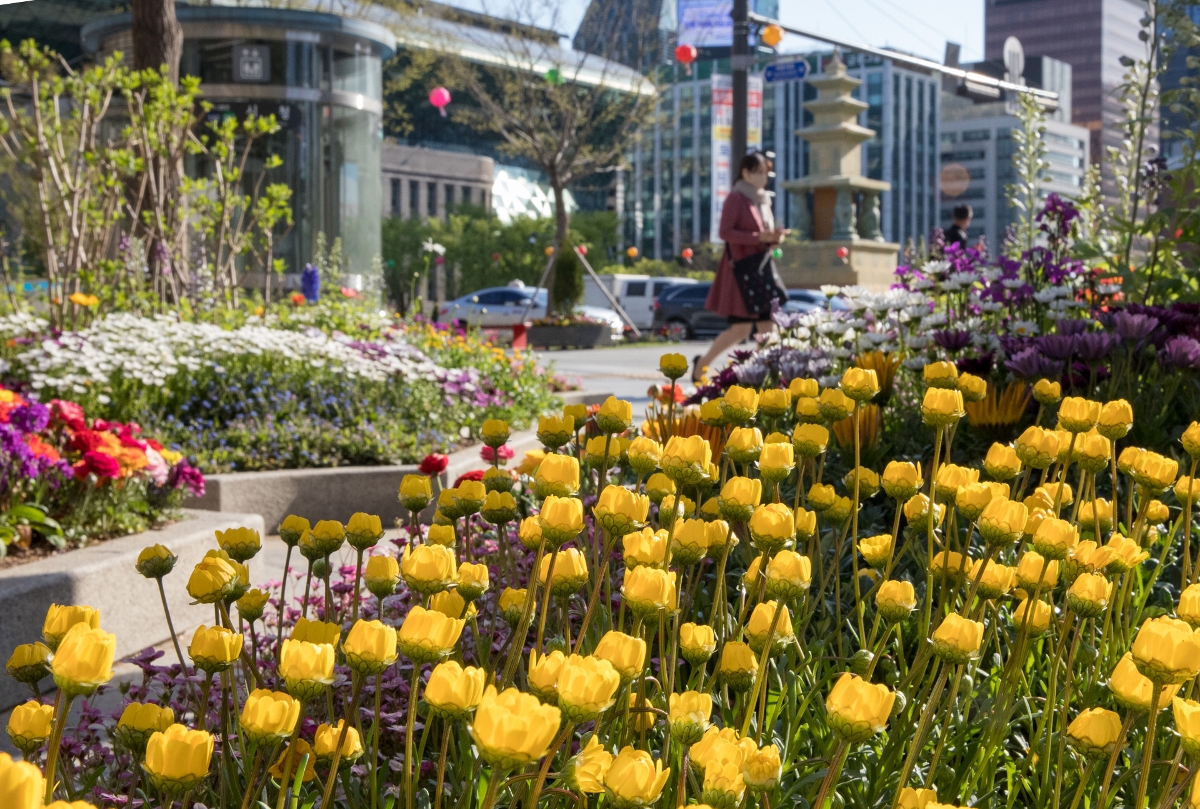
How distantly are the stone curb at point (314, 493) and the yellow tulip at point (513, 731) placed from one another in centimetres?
476

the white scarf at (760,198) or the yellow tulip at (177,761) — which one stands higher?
the white scarf at (760,198)

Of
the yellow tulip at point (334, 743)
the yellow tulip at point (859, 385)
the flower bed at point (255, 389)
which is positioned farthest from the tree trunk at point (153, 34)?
the yellow tulip at point (334, 743)

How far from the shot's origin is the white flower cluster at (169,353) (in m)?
5.91

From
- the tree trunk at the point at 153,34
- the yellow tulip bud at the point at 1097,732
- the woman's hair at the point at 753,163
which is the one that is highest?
the tree trunk at the point at 153,34

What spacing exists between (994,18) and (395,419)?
538ft

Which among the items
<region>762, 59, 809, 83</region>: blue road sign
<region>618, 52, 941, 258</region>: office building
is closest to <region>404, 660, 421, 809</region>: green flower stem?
<region>762, 59, 809, 83</region>: blue road sign

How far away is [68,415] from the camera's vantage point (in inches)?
169

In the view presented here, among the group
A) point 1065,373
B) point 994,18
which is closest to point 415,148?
point 1065,373

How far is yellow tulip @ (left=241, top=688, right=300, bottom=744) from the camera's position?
969 mm

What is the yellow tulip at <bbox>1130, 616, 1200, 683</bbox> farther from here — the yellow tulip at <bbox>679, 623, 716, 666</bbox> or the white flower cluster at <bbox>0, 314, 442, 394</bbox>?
the white flower cluster at <bbox>0, 314, 442, 394</bbox>

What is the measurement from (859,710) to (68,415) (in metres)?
3.97

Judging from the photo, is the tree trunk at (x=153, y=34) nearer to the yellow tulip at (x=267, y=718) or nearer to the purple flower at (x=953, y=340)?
the purple flower at (x=953, y=340)

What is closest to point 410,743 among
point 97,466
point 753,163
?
point 97,466

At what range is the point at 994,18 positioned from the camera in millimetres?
153250
